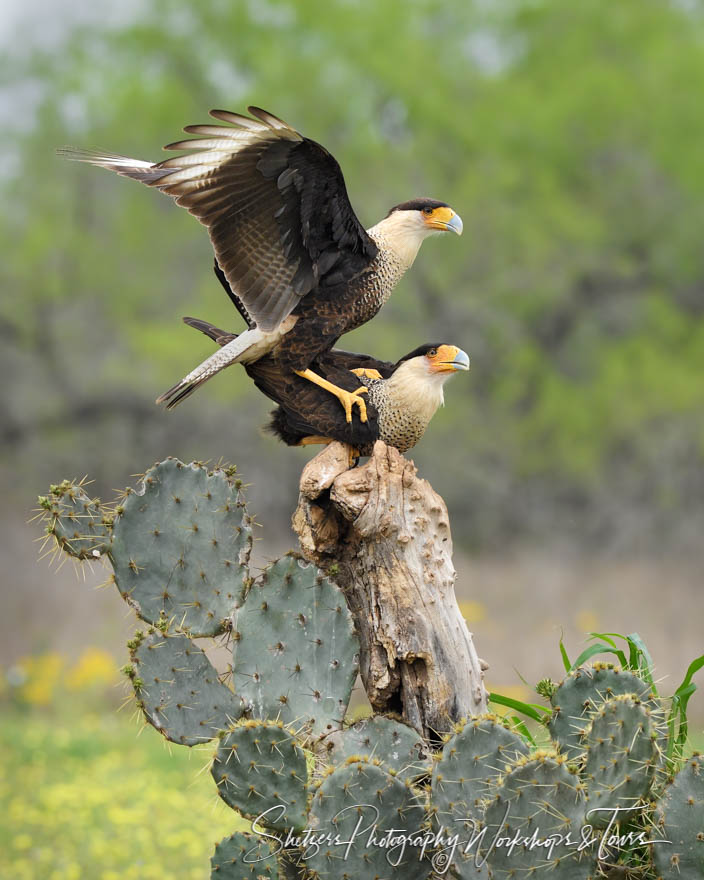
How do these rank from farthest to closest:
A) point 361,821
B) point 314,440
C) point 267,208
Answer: point 314,440 < point 267,208 < point 361,821

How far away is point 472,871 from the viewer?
2521 mm

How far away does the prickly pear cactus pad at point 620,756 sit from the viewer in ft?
8.41

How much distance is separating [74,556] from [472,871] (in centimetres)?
140

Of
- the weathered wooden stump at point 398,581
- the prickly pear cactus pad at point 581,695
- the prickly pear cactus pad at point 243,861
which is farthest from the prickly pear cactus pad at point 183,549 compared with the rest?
the prickly pear cactus pad at point 581,695

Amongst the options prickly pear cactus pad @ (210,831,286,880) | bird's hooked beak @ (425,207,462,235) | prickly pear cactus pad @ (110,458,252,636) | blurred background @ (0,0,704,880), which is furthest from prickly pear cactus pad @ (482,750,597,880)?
blurred background @ (0,0,704,880)

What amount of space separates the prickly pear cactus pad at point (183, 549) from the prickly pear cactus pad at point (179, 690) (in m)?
0.13

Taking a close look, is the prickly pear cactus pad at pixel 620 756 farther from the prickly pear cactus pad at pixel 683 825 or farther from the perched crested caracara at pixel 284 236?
the perched crested caracara at pixel 284 236

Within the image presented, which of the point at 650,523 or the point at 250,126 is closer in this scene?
the point at 250,126

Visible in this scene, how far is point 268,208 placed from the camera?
305 cm

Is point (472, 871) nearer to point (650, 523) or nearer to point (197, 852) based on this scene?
point (197, 852)

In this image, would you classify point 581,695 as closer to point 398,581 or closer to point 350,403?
point 398,581

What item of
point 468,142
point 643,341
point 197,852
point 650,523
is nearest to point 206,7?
point 468,142

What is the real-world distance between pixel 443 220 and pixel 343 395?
655 mm

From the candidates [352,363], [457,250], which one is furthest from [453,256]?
[352,363]
